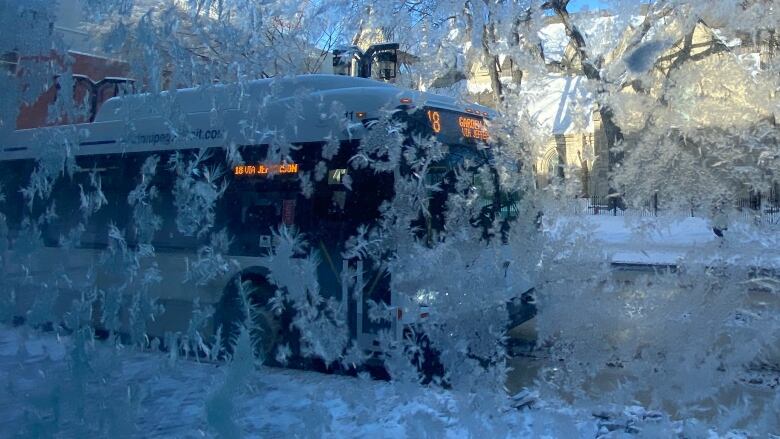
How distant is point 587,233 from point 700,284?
49cm

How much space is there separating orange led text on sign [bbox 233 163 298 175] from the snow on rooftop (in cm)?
132

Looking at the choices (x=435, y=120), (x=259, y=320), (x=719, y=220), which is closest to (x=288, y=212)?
(x=259, y=320)

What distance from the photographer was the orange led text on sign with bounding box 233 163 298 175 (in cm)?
369

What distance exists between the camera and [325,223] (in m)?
3.88

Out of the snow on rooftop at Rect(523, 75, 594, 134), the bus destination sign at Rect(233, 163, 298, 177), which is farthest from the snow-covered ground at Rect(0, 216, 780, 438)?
the bus destination sign at Rect(233, 163, 298, 177)

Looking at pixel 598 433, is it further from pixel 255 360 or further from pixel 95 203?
pixel 95 203

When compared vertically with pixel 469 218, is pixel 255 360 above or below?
below

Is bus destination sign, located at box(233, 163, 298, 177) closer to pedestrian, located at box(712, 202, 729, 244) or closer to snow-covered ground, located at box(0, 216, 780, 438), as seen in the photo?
snow-covered ground, located at box(0, 216, 780, 438)

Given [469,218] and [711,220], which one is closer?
[711,220]

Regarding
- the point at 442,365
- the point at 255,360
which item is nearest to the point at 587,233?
the point at 442,365

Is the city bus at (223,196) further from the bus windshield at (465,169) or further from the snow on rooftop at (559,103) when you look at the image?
the snow on rooftop at (559,103)

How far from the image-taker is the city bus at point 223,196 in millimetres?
3479

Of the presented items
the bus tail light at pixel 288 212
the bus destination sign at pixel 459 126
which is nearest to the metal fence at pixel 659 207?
the bus destination sign at pixel 459 126

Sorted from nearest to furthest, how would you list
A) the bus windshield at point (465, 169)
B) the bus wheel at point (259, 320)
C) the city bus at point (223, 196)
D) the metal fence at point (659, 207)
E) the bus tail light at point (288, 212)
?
the metal fence at point (659, 207)
the bus windshield at point (465, 169)
the city bus at point (223, 196)
the bus wheel at point (259, 320)
the bus tail light at point (288, 212)
